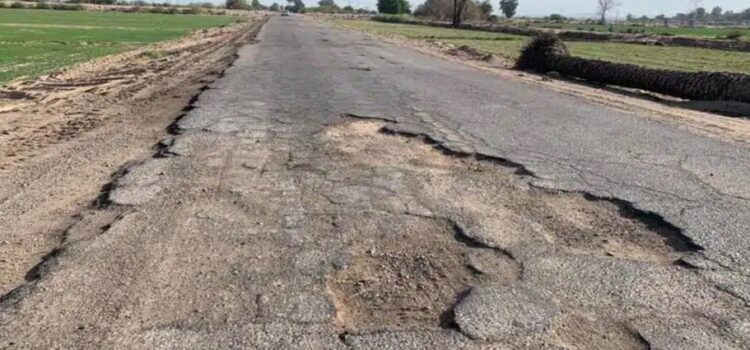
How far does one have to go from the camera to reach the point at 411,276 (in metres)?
3.78

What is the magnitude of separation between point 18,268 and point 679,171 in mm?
5499

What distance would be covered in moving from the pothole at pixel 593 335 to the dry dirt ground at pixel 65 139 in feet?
9.36

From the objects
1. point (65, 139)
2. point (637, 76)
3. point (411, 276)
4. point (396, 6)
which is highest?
point (396, 6)

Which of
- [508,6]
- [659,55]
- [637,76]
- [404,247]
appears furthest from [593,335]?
[508,6]

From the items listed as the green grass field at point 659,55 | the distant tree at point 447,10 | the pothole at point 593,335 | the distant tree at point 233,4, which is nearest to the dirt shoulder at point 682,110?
the pothole at point 593,335

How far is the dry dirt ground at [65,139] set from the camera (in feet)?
14.9

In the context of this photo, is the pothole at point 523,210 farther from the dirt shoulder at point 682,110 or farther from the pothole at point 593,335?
the dirt shoulder at point 682,110

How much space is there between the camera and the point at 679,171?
20.6 feet

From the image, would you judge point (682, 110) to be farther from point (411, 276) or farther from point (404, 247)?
point (411, 276)

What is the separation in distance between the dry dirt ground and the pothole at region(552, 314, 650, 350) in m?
2.85

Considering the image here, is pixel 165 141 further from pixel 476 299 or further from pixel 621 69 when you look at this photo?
pixel 621 69

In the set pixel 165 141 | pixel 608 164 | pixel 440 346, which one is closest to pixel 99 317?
pixel 440 346

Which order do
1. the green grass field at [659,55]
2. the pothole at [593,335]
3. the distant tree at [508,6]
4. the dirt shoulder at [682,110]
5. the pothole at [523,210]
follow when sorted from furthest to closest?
the distant tree at [508,6] < the green grass field at [659,55] < the dirt shoulder at [682,110] < the pothole at [523,210] < the pothole at [593,335]

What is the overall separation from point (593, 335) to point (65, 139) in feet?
22.4
